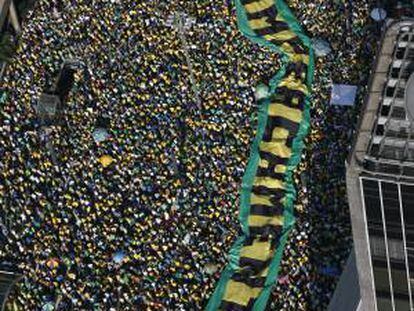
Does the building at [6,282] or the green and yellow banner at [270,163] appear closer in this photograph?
A: the building at [6,282]

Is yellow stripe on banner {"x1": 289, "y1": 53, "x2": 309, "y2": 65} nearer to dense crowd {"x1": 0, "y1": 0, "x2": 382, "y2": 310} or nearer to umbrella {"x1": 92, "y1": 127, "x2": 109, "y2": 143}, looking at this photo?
dense crowd {"x1": 0, "y1": 0, "x2": 382, "y2": 310}

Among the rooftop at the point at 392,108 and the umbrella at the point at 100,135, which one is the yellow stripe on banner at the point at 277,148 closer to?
the umbrella at the point at 100,135

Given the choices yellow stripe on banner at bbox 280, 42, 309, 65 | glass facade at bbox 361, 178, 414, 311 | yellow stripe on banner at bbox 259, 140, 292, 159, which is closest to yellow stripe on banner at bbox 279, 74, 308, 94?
yellow stripe on banner at bbox 280, 42, 309, 65

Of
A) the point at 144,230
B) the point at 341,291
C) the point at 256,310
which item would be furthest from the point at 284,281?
the point at 144,230

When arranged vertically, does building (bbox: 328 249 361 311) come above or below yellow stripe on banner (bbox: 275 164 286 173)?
below

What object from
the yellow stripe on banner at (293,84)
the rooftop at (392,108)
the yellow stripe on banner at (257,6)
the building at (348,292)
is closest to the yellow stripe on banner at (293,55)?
the yellow stripe on banner at (293,84)

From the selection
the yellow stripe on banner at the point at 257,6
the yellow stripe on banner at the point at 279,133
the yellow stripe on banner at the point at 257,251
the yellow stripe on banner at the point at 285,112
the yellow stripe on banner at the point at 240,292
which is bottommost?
the yellow stripe on banner at the point at 240,292

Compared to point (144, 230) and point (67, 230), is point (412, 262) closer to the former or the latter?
point (144, 230)
